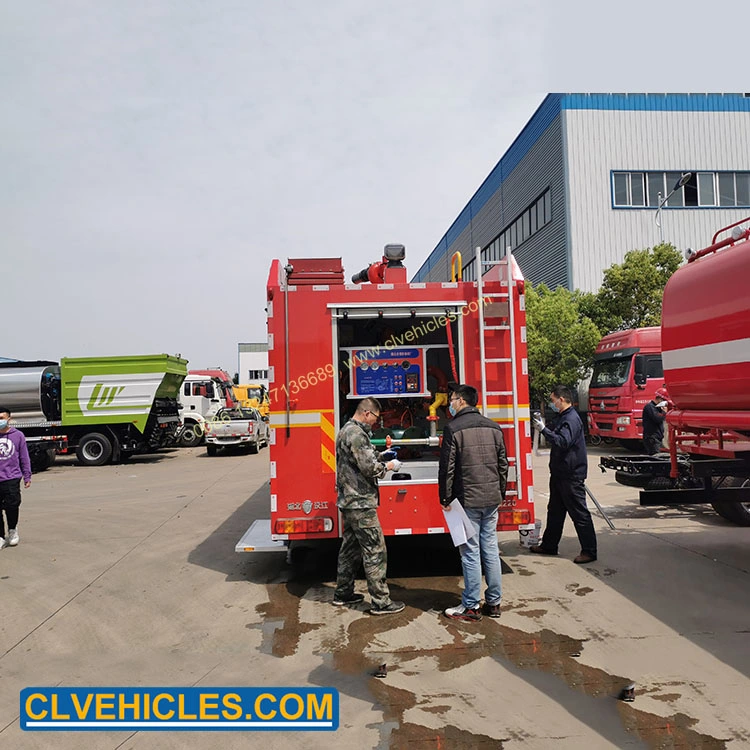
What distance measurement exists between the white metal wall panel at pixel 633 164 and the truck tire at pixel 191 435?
51.9 feet

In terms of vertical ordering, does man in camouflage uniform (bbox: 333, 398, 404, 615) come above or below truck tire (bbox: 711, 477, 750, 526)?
above

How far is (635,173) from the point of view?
2614cm

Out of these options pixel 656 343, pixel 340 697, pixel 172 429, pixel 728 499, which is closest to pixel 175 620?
pixel 340 697

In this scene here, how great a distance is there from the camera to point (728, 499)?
699 cm

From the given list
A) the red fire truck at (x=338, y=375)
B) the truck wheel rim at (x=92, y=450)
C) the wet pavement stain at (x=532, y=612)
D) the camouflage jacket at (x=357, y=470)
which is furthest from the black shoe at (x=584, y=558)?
the truck wheel rim at (x=92, y=450)

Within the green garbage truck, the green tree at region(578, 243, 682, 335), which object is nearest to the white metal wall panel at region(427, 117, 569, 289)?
the green tree at region(578, 243, 682, 335)

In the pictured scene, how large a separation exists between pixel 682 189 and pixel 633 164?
2.29m

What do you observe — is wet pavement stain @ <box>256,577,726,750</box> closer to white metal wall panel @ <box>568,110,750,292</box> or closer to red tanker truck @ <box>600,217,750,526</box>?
red tanker truck @ <box>600,217,750,526</box>

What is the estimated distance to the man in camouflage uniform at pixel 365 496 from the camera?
18.0 feet

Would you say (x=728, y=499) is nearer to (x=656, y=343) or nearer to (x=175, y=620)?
(x=175, y=620)

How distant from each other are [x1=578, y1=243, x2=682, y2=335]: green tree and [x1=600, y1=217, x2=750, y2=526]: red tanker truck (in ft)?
48.4

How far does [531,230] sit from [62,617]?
2841 cm

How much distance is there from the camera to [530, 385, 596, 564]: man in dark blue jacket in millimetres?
6852

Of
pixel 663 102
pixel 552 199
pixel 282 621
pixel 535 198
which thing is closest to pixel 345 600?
pixel 282 621
